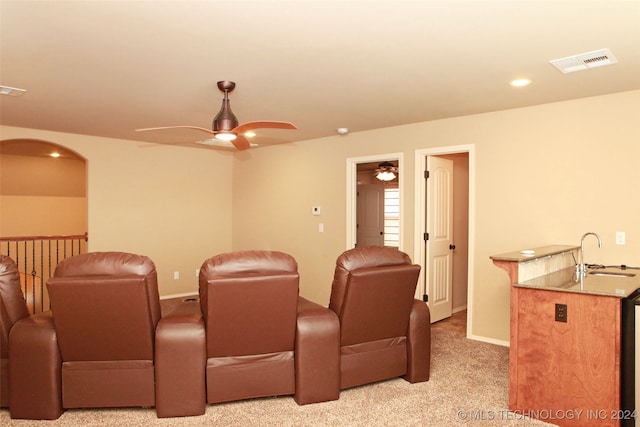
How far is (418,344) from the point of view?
3320 mm

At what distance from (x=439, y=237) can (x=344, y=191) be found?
142 cm

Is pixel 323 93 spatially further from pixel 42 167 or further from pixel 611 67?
pixel 42 167

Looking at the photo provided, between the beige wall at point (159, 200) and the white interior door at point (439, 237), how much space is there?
379 centimetres

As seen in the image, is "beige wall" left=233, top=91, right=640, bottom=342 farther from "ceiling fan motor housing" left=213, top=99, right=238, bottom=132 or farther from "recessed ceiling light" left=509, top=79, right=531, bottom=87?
"ceiling fan motor housing" left=213, top=99, right=238, bottom=132

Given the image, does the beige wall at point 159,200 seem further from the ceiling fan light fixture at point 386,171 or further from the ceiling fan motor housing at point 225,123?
the ceiling fan motor housing at point 225,123

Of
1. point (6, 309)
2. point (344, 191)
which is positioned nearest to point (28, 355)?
point (6, 309)

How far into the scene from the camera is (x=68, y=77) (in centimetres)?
336

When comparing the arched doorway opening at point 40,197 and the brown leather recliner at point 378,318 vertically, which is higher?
the arched doorway opening at point 40,197

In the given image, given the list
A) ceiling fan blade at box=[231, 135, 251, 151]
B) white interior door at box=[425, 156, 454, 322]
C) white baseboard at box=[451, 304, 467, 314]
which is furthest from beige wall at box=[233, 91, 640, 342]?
ceiling fan blade at box=[231, 135, 251, 151]

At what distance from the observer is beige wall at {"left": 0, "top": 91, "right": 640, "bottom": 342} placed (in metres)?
3.81

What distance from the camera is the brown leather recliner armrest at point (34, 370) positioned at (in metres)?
2.69

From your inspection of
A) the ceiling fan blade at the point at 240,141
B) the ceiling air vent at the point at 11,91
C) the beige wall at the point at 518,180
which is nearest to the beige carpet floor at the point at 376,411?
the beige wall at the point at 518,180

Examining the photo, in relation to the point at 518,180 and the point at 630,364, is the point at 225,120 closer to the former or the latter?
the point at 518,180

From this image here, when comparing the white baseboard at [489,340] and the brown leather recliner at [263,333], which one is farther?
the white baseboard at [489,340]
